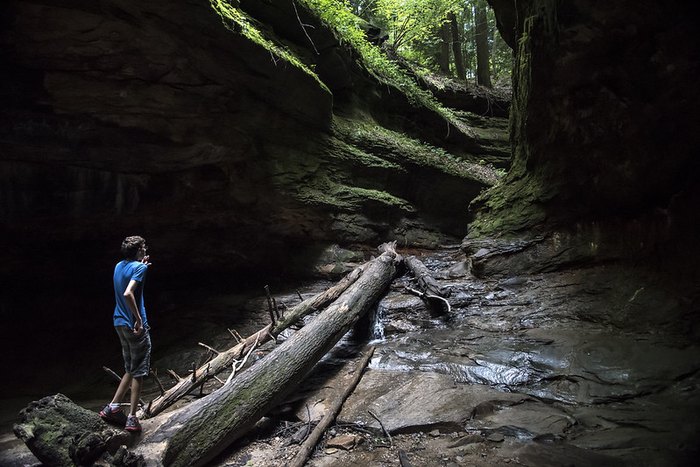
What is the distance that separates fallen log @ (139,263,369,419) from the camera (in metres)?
4.24

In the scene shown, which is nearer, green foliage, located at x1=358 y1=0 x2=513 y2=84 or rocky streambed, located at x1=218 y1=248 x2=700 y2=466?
rocky streambed, located at x1=218 y1=248 x2=700 y2=466

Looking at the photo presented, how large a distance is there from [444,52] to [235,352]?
60.0ft

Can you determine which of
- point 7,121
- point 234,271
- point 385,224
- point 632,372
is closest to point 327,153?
point 385,224

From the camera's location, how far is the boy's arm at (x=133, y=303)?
11.3ft

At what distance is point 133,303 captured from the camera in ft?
11.3

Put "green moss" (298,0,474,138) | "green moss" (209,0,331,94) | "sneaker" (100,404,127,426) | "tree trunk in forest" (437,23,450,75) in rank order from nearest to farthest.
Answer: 1. "sneaker" (100,404,127,426)
2. "green moss" (209,0,331,94)
3. "green moss" (298,0,474,138)
4. "tree trunk in forest" (437,23,450,75)

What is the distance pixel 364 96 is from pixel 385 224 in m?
4.17

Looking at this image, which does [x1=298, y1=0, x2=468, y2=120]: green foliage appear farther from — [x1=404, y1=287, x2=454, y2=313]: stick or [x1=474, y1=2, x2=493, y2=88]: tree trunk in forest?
[x1=404, y1=287, x2=454, y2=313]: stick

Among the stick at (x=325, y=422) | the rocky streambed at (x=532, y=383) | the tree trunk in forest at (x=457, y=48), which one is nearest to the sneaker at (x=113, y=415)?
the rocky streambed at (x=532, y=383)

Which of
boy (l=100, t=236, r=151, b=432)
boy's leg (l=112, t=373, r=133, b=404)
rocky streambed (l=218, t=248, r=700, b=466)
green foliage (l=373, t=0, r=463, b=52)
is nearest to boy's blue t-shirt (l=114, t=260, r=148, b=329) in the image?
boy (l=100, t=236, r=151, b=432)

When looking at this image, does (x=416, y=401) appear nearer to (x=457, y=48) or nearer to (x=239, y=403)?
(x=239, y=403)

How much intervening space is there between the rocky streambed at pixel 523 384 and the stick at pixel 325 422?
3.7 inches

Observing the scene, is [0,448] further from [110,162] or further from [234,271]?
[234,271]

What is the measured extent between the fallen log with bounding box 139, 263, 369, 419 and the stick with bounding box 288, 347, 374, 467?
1.34 m
